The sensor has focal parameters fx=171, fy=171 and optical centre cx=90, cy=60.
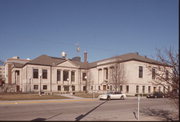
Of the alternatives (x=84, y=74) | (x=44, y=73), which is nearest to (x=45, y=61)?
(x=44, y=73)

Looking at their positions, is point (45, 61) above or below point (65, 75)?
above

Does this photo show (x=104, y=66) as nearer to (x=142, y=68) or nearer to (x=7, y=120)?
(x=142, y=68)

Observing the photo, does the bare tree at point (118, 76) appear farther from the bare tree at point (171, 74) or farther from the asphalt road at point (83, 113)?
the bare tree at point (171, 74)

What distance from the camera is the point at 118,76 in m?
44.1

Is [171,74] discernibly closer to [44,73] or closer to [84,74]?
[44,73]

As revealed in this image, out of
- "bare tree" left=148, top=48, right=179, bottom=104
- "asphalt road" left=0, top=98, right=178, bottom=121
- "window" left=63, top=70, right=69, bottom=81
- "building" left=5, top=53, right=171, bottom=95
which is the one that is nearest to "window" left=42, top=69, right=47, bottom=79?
"building" left=5, top=53, right=171, bottom=95

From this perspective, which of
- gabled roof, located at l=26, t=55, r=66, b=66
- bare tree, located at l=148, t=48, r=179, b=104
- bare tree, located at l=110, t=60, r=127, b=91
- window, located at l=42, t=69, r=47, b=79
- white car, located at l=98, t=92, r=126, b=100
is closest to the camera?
bare tree, located at l=148, t=48, r=179, b=104

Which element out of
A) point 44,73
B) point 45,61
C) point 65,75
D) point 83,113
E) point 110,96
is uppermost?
point 45,61

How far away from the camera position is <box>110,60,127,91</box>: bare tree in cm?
4375

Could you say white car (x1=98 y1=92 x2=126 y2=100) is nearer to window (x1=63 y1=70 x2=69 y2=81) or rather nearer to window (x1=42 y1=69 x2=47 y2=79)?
window (x1=42 y1=69 x2=47 y2=79)

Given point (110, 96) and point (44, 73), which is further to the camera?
point (44, 73)

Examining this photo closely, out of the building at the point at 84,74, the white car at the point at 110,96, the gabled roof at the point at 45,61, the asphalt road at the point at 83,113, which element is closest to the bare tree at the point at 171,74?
the asphalt road at the point at 83,113

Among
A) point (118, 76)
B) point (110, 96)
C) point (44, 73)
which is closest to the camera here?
point (110, 96)

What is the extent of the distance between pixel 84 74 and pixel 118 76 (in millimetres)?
22625
